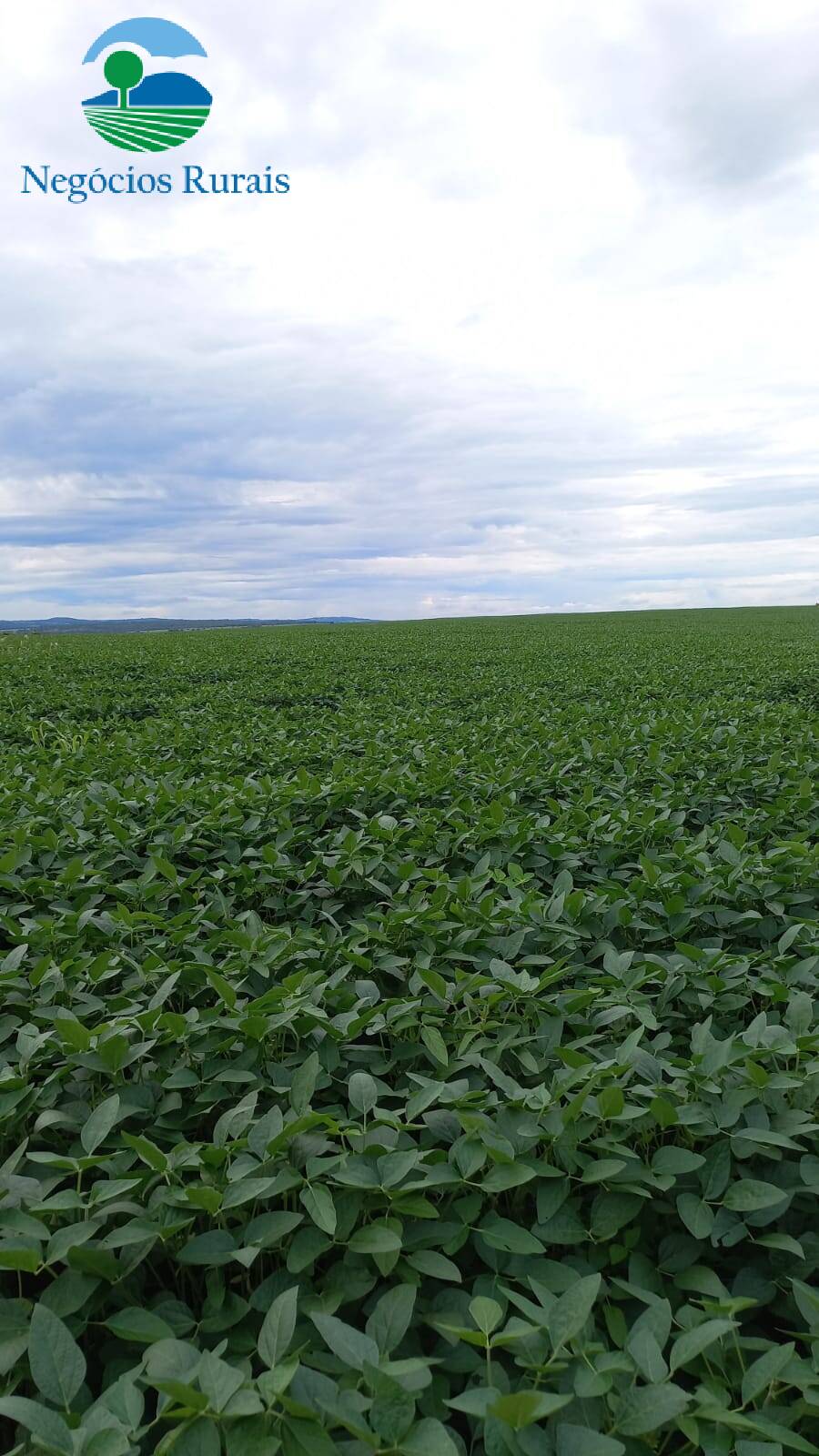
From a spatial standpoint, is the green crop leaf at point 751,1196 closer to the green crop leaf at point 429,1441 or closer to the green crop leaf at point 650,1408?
the green crop leaf at point 650,1408

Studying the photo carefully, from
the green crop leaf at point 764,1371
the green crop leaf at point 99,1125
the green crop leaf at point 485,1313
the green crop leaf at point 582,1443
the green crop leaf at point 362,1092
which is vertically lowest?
the green crop leaf at point 764,1371

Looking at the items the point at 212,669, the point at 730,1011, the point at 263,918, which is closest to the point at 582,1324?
the point at 730,1011

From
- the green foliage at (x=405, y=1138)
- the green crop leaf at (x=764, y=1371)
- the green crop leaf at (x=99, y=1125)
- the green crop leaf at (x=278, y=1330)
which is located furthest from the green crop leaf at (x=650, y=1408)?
the green crop leaf at (x=99, y=1125)

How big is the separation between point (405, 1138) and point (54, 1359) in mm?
815

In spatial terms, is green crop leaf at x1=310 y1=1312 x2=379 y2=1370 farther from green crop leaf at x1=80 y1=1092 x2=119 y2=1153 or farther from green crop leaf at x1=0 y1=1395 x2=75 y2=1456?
green crop leaf at x1=80 y1=1092 x2=119 y2=1153

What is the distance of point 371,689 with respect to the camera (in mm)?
12812

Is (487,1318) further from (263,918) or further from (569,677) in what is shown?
(569,677)

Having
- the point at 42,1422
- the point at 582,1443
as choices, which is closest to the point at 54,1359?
the point at 42,1422

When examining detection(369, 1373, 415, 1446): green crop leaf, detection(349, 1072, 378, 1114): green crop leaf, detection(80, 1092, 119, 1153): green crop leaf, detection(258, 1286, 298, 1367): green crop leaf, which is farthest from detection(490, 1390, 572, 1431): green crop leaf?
detection(80, 1092, 119, 1153): green crop leaf

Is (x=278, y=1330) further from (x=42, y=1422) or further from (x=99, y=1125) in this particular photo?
(x=99, y=1125)

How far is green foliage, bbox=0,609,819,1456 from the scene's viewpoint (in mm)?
1359

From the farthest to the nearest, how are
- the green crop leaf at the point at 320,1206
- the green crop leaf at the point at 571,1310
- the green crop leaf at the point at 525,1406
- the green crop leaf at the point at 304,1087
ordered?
the green crop leaf at the point at 304,1087, the green crop leaf at the point at 320,1206, the green crop leaf at the point at 571,1310, the green crop leaf at the point at 525,1406

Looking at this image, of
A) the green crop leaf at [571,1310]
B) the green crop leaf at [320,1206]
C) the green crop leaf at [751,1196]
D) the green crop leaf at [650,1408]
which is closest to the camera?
the green crop leaf at [650,1408]

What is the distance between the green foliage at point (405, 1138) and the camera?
1359 mm
